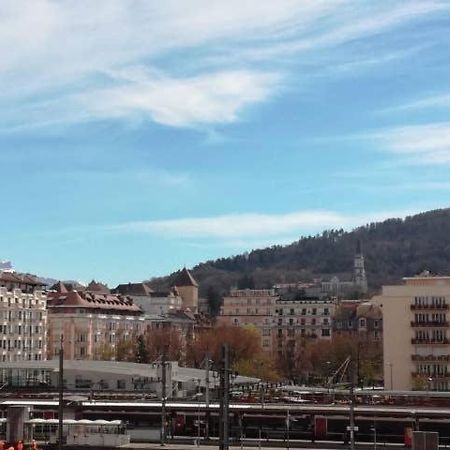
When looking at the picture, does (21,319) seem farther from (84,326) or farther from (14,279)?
(84,326)

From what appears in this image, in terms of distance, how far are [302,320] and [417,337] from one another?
76.9m

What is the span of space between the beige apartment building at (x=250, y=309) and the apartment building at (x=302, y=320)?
335cm

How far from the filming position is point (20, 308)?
132 meters

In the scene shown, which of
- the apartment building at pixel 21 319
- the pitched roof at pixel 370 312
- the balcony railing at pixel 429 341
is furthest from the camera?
the pitched roof at pixel 370 312

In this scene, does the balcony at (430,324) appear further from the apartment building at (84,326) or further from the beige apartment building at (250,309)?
the beige apartment building at (250,309)

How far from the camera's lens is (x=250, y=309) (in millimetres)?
187625

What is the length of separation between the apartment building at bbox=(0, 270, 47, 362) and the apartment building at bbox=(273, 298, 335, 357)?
50080mm

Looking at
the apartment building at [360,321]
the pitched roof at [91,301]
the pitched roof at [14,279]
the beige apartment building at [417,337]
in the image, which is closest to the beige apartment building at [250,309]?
the apartment building at [360,321]

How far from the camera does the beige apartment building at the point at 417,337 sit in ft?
323

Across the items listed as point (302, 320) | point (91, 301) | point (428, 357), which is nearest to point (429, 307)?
point (428, 357)

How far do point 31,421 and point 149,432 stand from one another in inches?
328

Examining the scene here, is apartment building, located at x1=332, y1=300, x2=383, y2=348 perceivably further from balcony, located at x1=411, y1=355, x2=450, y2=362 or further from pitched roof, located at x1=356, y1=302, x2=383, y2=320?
balcony, located at x1=411, y1=355, x2=450, y2=362

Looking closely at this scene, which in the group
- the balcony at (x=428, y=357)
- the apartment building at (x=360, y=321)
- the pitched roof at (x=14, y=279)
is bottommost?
the balcony at (x=428, y=357)

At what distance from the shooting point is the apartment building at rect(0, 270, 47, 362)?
128125 mm
